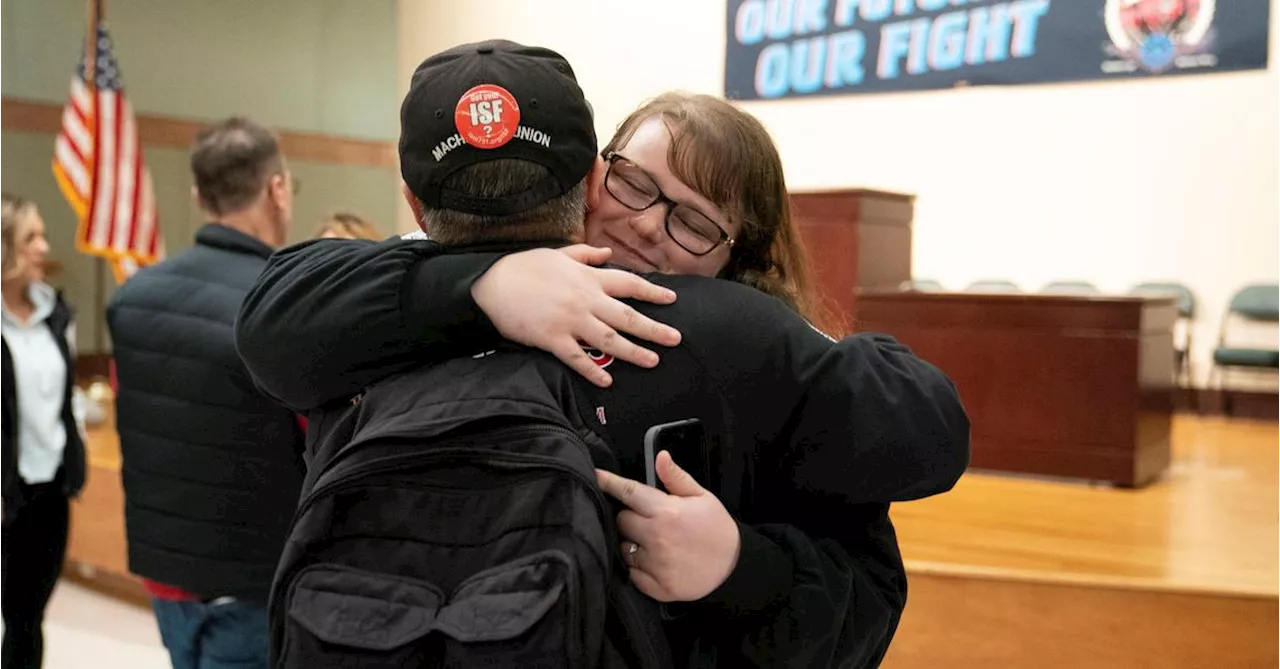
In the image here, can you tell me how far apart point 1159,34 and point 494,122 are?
23.4ft

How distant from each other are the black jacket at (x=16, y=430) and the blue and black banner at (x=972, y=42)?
18.8 feet

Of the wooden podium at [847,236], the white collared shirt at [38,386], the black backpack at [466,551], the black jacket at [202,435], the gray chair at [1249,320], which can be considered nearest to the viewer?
the black backpack at [466,551]

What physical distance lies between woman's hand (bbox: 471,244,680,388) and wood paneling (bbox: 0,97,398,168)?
285 inches

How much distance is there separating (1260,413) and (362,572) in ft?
24.3

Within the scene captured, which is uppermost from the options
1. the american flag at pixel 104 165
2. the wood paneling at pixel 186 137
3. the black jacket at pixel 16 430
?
the wood paneling at pixel 186 137

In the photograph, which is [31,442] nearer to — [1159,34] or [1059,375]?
[1059,375]

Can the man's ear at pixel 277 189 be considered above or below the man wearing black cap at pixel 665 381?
above

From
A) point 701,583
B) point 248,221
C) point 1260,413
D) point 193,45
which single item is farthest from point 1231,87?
point 193,45

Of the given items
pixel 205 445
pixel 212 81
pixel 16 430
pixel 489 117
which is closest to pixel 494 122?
pixel 489 117

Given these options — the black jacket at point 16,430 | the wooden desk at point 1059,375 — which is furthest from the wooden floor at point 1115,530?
the black jacket at point 16,430

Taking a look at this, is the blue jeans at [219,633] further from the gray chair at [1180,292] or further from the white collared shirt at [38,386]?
the gray chair at [1180,292]

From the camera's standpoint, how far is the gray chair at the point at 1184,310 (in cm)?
704

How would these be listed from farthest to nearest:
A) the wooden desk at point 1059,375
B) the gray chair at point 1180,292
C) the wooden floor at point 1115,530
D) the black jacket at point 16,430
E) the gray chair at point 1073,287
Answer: the gray chair at point 1073,287, the gray chair at point 1180,292, the wooden desk at point 1059,375, the black jacket at point 16,430, the wooden floor at point 1115,530

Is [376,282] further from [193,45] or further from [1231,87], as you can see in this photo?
[193,45]
